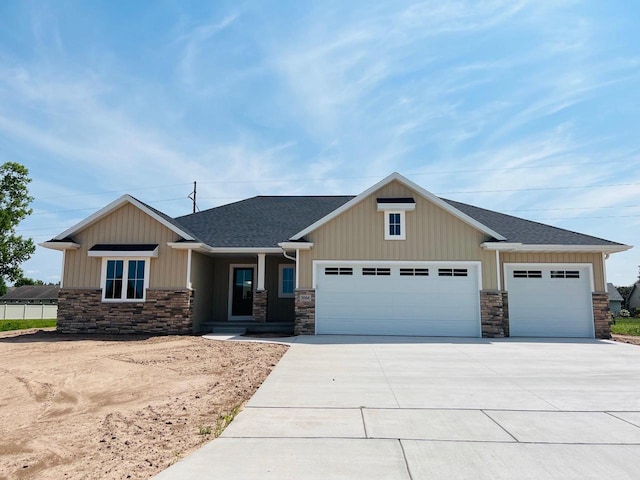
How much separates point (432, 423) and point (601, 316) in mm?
12322

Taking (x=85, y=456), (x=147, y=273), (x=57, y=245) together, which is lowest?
(x=85, y=456)

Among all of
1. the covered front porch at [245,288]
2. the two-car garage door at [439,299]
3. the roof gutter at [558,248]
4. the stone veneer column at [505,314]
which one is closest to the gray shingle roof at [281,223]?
the roof gutter at [558,248]

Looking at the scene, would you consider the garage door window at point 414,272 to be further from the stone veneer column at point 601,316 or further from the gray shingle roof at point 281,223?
the stone veneer column at point 601,316

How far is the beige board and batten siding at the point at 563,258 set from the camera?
1459 cm

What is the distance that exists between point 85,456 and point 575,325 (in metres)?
14.9

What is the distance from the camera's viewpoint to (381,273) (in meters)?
14.3

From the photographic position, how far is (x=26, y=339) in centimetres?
1349

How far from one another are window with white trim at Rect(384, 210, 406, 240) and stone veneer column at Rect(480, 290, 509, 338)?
3.24m

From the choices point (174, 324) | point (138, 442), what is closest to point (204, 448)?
point (138, 442)

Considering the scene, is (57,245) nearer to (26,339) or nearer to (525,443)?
(26,339)

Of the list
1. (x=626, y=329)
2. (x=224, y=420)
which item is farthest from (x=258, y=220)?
(x=626, y=329)

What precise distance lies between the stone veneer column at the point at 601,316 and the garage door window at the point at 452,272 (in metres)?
4.42

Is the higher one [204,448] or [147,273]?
[147,273]

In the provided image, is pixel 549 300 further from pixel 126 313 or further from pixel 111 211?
pixel 111 211
